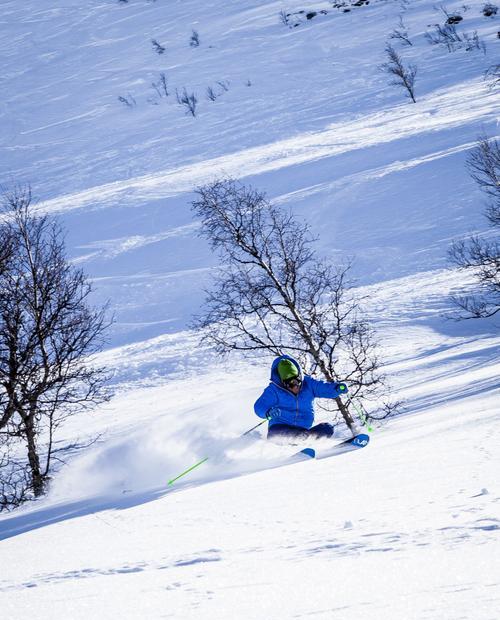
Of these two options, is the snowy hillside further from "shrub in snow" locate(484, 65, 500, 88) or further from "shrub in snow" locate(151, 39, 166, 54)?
"shrub in snow" locate(484, 65, 500, 88)

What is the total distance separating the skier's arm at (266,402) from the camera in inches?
391

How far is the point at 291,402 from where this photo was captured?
33.0 feet

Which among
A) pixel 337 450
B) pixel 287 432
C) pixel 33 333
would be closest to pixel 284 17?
pixel 33 333

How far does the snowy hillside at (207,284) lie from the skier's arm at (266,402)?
83 centimetres

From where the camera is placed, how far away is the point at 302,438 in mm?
9984

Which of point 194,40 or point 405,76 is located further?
point 194,40

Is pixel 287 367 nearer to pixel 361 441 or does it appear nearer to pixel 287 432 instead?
pixel 287 432

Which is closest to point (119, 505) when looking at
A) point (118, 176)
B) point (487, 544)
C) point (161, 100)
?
point (487, 544)

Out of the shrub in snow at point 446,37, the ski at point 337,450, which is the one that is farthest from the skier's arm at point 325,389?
the shrub in snow at point 446,37

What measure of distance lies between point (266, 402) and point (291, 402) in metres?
0.41

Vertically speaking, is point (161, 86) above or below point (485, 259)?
above

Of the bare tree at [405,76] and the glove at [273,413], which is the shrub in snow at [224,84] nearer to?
the bare tree at [405,76]

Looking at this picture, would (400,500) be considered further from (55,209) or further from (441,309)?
(55,209)

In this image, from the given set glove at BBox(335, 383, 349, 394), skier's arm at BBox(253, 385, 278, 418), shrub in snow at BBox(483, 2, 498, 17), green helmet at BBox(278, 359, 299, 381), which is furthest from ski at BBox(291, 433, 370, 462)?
shrub in snow at BBox(483, 2, 498, 17)
